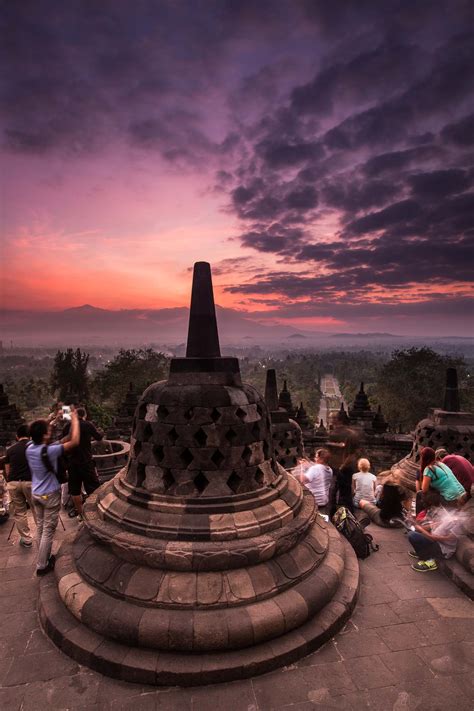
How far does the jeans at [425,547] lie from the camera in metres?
5.71

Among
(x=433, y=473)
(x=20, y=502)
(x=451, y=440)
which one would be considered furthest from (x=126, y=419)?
(x=433, y=473)

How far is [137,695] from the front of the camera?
3.58 metres

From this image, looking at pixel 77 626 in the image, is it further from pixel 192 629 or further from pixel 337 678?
pixel 337 678

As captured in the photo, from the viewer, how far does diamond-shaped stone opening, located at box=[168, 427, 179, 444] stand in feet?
16.1

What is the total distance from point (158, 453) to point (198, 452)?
1.86 feet

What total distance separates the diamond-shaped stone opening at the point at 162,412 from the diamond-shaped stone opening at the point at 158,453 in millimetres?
383

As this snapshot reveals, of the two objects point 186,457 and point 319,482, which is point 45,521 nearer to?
point 186,457

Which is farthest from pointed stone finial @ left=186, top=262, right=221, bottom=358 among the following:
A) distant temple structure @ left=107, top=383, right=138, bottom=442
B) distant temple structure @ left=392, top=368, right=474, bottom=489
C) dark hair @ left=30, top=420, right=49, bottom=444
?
distant temple structure @ left=107, top=383, right=138, bottom=442

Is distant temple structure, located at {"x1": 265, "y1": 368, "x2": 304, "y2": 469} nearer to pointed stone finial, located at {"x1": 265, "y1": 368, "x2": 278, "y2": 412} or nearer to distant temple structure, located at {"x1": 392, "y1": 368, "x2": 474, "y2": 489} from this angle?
pointed stone finial, located at {"x1": 265, "y1": 368, "x2": 278, "y2": 412}

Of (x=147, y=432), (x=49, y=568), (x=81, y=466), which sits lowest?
(x=49, y=568)

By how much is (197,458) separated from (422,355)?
157ft

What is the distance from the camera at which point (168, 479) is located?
492 centimetres

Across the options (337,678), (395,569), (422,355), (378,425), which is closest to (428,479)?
(395,569)

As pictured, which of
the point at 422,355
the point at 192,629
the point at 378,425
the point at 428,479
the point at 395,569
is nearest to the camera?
the point at 192,629
